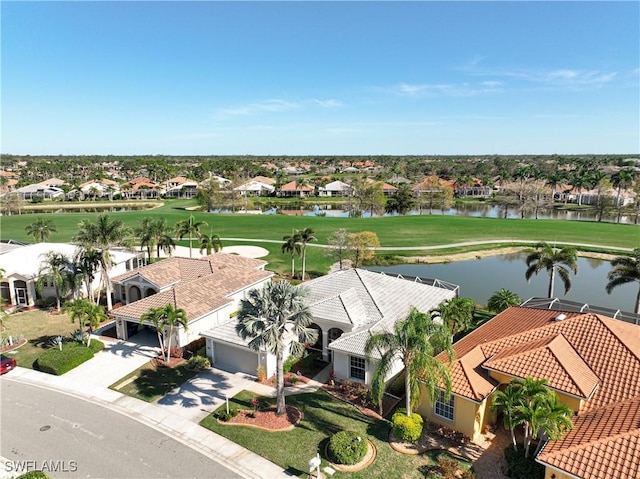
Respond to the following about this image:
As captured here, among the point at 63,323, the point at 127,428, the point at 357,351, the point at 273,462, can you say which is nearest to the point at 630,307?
the point at 357,351

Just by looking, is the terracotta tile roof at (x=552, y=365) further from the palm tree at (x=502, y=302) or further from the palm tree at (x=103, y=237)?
the palm tree at (x=103, y=237)

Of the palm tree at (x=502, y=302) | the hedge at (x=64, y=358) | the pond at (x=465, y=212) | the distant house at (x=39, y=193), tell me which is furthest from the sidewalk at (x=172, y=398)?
the distant house at (x=39, y=193)

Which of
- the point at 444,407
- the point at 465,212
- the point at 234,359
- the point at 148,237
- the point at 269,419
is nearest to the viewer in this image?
the point at 444,407

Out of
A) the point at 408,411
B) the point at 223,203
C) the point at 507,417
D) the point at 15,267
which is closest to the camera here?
the point at 507,417

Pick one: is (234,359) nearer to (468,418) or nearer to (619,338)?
(468,418)

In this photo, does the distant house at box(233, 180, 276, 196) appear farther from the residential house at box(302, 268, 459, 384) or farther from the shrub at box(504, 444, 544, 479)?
the shrub at box(504, 444, 544, 479)

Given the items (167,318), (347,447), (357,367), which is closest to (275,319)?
(347,447)

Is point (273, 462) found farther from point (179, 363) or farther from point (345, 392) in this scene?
point (179, 363)

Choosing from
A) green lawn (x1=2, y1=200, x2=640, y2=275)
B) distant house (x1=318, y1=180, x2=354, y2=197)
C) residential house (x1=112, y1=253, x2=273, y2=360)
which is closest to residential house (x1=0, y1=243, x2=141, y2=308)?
residential house (x1=112, y1=253, x2=273, y2=360)
